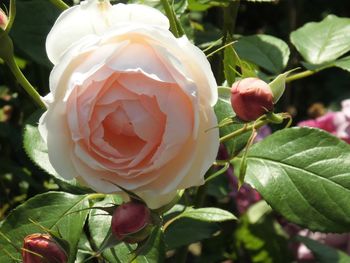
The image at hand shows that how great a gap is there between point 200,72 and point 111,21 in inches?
4.2

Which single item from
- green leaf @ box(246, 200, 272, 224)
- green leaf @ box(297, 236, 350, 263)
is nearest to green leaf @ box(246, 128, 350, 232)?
green leaf @ box(297, 236, 350, 263)

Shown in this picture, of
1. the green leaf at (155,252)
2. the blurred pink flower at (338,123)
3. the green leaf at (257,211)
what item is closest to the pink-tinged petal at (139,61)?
the green leaf at (155,252)

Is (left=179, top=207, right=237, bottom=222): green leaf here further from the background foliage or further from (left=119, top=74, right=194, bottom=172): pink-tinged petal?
(left=119, top=74, right=194, bottom=172): pink-tinged petal

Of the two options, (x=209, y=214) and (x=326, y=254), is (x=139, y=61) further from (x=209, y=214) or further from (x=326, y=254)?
(x=326, y=254)

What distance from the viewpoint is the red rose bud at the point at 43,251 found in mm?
815

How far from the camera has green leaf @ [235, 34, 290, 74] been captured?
1.29 metres

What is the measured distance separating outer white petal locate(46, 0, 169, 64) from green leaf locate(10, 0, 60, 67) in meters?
0.36

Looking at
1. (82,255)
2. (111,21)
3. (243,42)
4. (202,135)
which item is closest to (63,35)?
(111,21)

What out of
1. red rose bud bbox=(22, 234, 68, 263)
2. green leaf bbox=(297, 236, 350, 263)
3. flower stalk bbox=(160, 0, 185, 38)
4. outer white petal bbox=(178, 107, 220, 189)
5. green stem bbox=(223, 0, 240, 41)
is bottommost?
green leaf bbox=(297, 236, 350, 263)

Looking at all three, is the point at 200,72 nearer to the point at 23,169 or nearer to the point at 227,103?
the point at 227,103

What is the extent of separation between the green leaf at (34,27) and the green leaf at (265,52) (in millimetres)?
285

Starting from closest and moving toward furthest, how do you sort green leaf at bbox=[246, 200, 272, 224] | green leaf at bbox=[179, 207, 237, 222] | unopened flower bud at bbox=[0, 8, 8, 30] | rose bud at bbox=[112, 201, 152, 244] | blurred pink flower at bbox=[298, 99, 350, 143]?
rose bud at bbox=[112, 201, 152, 244] < unopened flower bud at bbox=[0, 8, 8, 30] < green leaf at bbox=[179, 207, 237, 222] < blurred pink flower at bbox=[298, 99, 350, 143] < green leaf at bbox=[246, 200, 272, 224]

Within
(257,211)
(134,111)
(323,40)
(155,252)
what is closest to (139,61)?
(134,111)

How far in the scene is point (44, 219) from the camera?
3.22 feet
